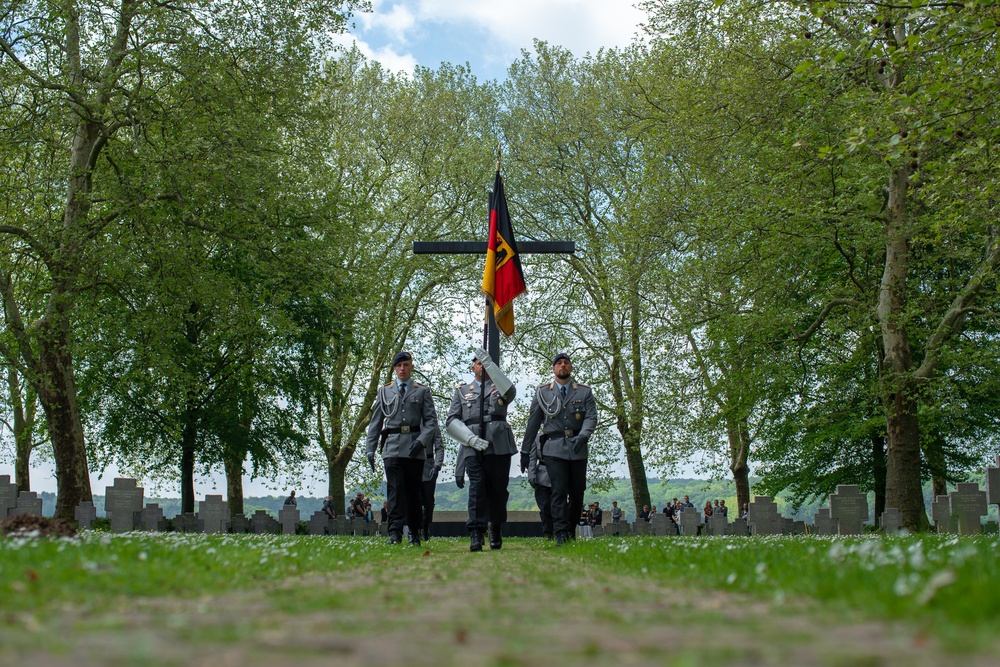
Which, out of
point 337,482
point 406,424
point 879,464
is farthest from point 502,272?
point 337,482

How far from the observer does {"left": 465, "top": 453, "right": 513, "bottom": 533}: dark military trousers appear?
1323 centimetres

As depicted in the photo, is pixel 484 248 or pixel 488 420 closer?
pixel 488 420

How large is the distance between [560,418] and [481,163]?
85.6 ft

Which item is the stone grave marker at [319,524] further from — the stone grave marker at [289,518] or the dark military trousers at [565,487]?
the dark military trousers at [565,487]

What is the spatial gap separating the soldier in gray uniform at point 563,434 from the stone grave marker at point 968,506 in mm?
13906

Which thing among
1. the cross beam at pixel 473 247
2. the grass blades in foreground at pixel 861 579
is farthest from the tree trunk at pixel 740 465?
the grass blades in foreground at pixel 861 579

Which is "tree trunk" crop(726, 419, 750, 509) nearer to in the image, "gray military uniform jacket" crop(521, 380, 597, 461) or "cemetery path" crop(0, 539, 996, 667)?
"gray military uniform jacket" crop(521, 380, 597, 461)

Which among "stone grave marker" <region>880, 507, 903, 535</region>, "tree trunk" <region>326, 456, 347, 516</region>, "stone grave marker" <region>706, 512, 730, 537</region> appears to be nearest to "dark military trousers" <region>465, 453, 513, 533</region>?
"stone grave marker" <region>880, 507, 903, 535</region>

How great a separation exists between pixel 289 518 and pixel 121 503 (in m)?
5.46

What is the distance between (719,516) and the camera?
29.1m

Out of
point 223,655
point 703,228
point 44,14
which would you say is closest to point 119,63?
point 44,14

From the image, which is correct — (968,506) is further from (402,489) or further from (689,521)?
(402,489)

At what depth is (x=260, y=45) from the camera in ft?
73.7

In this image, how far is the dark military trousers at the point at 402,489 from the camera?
1369 centimetres
